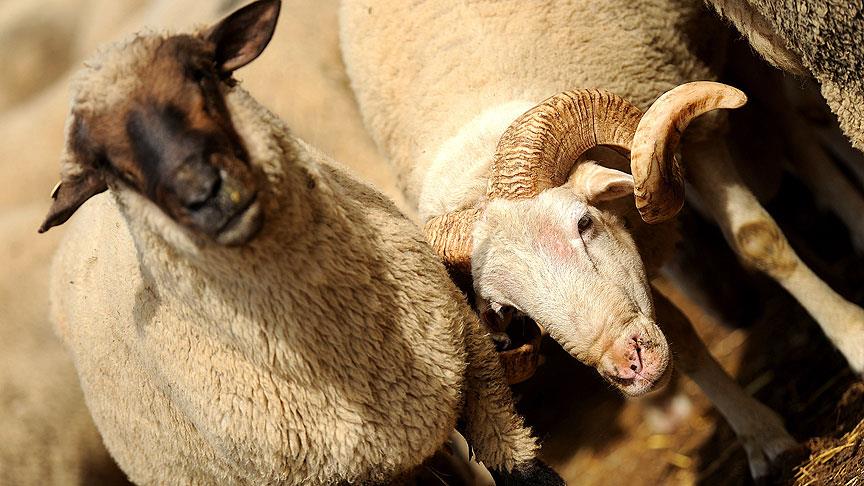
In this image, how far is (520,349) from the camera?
3602 millimetres

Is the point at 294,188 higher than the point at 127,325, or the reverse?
the point at 294,188

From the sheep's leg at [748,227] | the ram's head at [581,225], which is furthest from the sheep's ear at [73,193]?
the sheep's leg at [748,227]

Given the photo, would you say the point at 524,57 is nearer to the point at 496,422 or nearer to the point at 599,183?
the point at 599,183

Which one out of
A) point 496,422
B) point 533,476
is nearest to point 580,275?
point 496,422

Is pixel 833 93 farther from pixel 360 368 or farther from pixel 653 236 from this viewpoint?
pixel 360 368

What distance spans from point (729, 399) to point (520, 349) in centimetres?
139

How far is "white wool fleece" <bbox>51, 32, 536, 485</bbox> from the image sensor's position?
9.16 feet

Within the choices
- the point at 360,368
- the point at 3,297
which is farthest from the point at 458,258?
the point at 3,297

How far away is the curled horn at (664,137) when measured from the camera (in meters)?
3.28

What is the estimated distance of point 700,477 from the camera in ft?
15.2

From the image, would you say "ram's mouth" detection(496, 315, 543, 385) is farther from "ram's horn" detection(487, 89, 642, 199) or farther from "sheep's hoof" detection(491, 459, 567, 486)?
"ram's horn" detection(487, 89, 642, 199)

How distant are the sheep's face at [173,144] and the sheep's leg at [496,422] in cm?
111

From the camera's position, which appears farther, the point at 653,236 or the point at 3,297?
the point at 3,297

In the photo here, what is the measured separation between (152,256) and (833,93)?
7.67 ft
